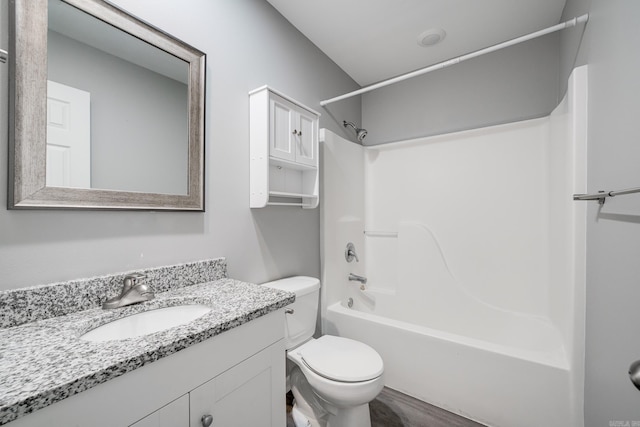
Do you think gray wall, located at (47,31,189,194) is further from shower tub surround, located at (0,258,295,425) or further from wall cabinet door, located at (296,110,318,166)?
wall cabinet door, located at (296,110,318,166)

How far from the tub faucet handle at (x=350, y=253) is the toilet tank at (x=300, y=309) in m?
0.68

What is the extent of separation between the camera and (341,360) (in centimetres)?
139

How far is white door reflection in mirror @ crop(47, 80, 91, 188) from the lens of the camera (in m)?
0.85

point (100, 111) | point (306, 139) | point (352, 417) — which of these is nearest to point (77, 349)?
point (100, 111)

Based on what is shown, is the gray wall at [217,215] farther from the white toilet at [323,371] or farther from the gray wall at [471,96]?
the gray wall at [471,96]

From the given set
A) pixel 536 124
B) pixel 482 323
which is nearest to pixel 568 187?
pixel 536 124

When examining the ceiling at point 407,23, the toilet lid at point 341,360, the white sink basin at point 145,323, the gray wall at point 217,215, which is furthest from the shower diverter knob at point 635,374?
the ceiling at point 407,23

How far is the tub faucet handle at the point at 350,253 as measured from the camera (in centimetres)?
230

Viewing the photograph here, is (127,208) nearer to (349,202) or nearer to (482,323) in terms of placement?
(349,202)

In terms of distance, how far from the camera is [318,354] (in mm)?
1439

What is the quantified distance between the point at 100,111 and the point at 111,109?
0.13 feet

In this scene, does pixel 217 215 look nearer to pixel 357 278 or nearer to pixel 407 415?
pixel 357 278

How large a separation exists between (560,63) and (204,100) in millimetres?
2366

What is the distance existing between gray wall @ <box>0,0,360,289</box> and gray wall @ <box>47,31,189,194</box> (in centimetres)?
12
